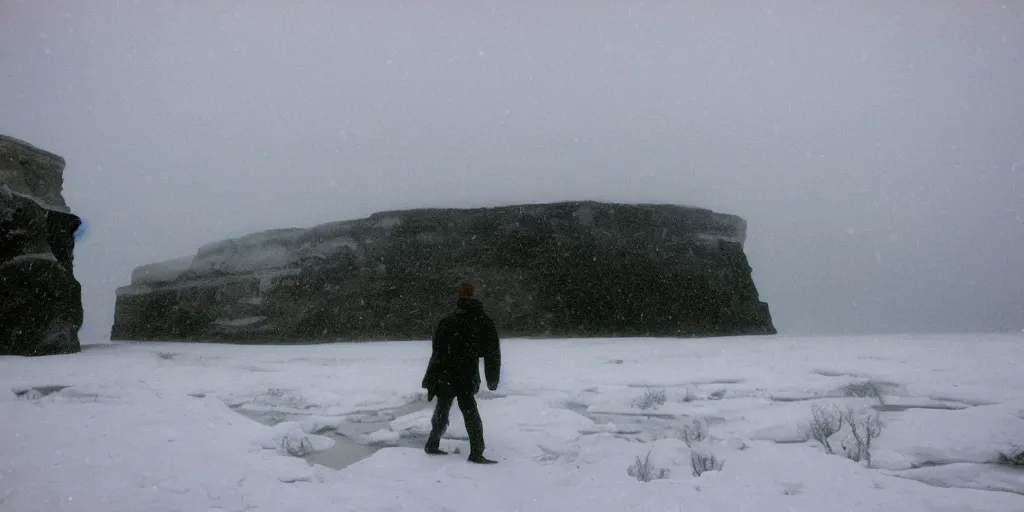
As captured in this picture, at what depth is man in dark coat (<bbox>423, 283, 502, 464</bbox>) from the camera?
5.36 metres

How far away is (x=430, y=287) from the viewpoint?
61.3 feet

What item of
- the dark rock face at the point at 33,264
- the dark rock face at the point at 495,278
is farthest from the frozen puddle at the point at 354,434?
the dark rock face at the point at 495,278

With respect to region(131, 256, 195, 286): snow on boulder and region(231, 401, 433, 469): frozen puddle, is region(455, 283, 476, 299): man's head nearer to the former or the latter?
region(231, 401, 433, 469): frozen puddle

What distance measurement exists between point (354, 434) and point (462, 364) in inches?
64.7

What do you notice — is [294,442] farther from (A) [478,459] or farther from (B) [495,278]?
(B) [495,278]

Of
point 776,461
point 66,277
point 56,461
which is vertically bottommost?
point 56,461

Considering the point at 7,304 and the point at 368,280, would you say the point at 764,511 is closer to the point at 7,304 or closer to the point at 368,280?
the point at 7,304

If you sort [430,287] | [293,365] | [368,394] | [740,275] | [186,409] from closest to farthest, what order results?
[186,409] < [368,394] < [293,365] < [430,287] < [740,275]

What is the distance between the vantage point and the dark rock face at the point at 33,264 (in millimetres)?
12469

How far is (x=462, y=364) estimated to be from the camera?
5426mm

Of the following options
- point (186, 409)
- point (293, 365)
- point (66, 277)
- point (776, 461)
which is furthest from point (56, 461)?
point (66, 277)

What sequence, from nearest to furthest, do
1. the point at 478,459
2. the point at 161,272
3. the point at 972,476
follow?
the point at 972,476
the point at 478,459
the point at 161,272

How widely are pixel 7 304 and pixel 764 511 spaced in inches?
554

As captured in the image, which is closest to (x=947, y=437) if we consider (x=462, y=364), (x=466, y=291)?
(x=462, y=364)
